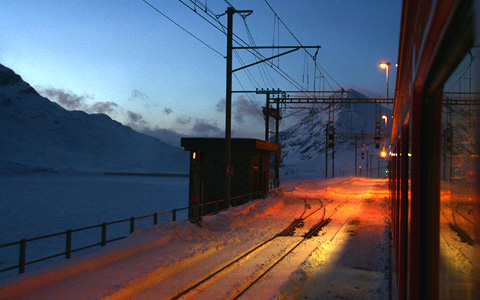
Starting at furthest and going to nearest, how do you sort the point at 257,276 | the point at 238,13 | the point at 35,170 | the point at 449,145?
the point at 35,170 → the point at 238,13 → the point at 257,276 → the point at 449,145

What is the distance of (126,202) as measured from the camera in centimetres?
4769

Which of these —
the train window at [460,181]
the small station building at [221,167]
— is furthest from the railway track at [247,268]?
the small station building at [221,167]

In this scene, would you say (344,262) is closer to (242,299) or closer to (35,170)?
(242,299)

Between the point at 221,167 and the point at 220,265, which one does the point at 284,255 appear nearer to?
the point at 220,265

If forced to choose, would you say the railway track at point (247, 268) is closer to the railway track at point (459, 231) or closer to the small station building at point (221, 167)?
the railway track at point (459, 231)

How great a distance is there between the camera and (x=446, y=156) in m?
1.78

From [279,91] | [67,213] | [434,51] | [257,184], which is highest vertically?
[279,91]

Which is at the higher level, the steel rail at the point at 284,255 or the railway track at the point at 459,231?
the railway track at the point at 459,231

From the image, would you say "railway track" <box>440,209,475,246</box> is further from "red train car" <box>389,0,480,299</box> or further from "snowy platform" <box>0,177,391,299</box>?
"snowy platform" <box>0,177,391,299</box>

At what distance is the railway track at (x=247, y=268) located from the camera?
866 centimetres

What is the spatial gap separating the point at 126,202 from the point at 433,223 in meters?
47.7

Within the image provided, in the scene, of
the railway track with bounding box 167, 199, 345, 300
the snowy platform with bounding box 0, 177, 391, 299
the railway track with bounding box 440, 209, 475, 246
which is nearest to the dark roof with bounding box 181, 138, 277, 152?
the snowy platform with bounding box 0, 177, 391, 299

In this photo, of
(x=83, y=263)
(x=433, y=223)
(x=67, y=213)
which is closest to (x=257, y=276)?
(x=83, y=263)

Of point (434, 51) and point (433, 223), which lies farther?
point (433, 223)
